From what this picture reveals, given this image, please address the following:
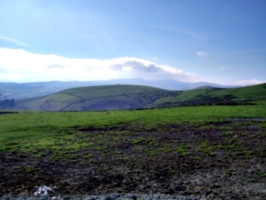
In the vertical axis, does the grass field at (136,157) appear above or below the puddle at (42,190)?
above

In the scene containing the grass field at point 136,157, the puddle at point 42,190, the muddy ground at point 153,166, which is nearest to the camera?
the puddle at point 42,190

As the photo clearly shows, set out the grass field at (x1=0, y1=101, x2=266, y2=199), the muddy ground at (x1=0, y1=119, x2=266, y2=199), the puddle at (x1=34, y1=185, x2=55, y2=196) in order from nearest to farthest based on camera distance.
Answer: the puddle at (x1=34, y1=185, x2=55, y2=196)
the muddy ground at (x1=0, y1=119, x2=266, y2=199)
the grass field at (x1=0, y1=101, x2=266, y2=199)

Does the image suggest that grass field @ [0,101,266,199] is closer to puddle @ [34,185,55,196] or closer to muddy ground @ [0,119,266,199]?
muddy ground @ [0,119,266,199]

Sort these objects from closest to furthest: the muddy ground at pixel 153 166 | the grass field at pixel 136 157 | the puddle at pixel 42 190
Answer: the puddle at pixel 42 190
the muddy ground at pixel 153 166
the grass field at pixel 136 157

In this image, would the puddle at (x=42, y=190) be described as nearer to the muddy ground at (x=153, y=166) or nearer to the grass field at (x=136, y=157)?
the muddy ground at (x=153, y=166)

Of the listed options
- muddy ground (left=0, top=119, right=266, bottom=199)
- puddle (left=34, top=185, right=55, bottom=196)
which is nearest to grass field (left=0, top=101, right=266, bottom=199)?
muddy ground (left=0, top=119, right=266, bottom=199)

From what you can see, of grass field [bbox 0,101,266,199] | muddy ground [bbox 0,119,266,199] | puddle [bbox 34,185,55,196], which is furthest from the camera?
grass field [bbox 0,101,266,199]

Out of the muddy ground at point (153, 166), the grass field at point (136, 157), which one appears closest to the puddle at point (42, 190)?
the muddy ground at point (153, 166)

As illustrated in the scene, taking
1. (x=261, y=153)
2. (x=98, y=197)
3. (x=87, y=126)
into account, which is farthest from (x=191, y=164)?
(x=87, y=126)

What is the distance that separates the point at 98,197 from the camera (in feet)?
63.7

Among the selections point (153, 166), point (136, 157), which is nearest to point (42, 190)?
point (153, 166)

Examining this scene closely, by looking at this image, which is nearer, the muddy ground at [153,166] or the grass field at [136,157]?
the muddy ground at [153,166]

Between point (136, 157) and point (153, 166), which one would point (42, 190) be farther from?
point (136, 157)

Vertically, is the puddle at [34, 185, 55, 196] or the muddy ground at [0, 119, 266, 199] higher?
the muddy ground at [0, 119, 266, 199]
